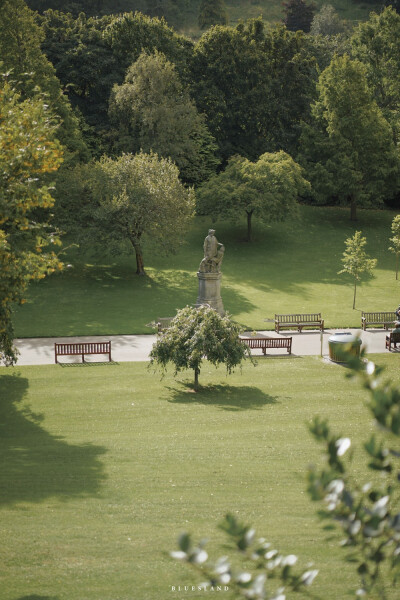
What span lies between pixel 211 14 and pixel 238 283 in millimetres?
63320

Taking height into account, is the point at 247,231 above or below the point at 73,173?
below

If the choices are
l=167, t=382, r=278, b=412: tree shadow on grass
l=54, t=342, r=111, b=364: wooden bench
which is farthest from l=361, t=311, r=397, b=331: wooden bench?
l=54, t=342, r=111, b=364: wooden bench

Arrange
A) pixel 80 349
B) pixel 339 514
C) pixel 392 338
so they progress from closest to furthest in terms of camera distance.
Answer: pixel 339 514
pixel 80 349
pixel 392 338

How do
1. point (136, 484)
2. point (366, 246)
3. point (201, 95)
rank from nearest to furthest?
point (136, 484) < point (366, 246) < point (201, 95)

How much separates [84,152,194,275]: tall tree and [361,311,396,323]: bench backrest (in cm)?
1273

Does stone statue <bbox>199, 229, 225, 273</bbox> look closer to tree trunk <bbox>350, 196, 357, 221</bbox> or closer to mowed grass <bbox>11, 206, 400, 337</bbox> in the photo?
mowed grass <bbox>11, 206, 400, 337</bbox>

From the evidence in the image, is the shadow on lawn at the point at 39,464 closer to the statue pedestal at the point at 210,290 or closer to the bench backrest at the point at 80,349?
the bench backrest at the point at 80,349

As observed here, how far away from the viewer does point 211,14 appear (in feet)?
307

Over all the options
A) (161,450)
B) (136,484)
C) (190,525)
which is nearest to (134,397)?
(161,450)

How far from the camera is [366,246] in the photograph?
5050cm

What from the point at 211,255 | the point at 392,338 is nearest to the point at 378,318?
the point at 392,338

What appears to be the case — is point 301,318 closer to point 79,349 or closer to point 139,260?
point 79,349

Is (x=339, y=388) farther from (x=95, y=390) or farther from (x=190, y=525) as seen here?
(x=190, y=525)

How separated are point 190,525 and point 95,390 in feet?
37.1
